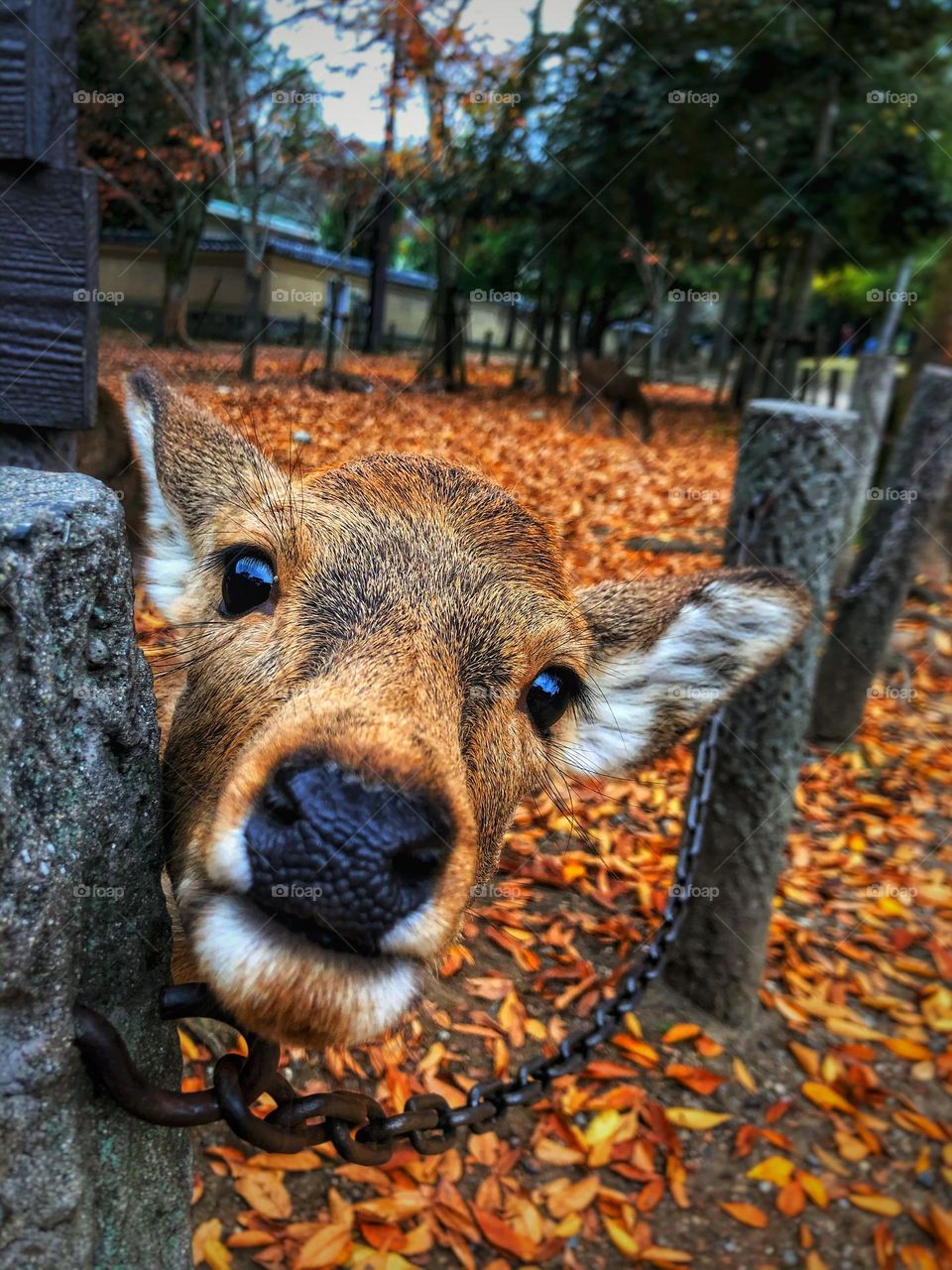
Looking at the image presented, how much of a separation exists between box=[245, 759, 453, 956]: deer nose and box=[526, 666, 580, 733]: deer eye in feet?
1.91

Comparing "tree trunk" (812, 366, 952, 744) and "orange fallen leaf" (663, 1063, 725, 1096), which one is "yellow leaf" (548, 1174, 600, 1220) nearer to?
"orange fallen leaf" (663, 1063, 725, 1096)

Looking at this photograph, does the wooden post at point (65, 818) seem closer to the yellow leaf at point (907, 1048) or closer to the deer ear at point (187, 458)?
the deer ear at point (187, 458)

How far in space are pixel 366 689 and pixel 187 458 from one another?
582mm

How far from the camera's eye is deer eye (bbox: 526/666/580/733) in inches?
65.7

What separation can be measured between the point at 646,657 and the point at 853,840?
17.9 ft

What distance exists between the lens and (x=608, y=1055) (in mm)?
4320

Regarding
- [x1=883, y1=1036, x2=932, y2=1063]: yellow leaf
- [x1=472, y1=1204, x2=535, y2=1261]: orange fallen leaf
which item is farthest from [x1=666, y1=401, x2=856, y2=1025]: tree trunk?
[x1=472, y1=1204, x2=535, y2=1261]: orange fallen leaf

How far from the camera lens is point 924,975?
5.36m

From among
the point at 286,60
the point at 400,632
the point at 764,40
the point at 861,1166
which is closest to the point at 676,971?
the point at 861,1166

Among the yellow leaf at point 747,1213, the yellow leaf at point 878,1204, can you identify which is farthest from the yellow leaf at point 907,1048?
the yellow leaf at point 747,1213

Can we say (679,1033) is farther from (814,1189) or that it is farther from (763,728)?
(763,728)

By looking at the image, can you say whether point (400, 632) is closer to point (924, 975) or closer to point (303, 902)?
point (303, 902)

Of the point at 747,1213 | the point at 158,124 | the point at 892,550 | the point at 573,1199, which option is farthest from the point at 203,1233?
the point at 892,550

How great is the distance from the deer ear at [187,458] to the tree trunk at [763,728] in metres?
2.22
